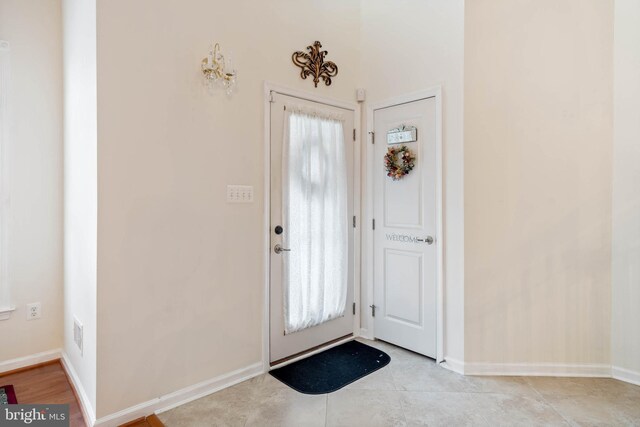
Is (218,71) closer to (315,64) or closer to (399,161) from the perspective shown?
(315,64)

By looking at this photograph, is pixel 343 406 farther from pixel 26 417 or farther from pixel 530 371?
pixel 26 417

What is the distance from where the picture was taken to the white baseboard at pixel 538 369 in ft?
8.42

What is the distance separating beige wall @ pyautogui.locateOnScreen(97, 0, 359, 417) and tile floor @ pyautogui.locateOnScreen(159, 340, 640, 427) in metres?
0.29

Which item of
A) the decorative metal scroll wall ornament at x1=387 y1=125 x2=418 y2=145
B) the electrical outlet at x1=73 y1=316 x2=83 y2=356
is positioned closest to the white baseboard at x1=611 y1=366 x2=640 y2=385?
the decorative metal scroll wall ornament at x1=387 y1=125 x2=418 y2=145

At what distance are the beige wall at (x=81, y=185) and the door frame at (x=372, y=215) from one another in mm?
2127

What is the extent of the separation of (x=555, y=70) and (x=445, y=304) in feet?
6.22

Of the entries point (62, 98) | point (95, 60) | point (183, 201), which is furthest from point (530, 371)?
point (62, 98)

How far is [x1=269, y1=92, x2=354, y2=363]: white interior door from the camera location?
106 inches

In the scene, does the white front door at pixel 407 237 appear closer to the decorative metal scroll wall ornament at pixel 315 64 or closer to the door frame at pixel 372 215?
the door frame at pixel 372 215

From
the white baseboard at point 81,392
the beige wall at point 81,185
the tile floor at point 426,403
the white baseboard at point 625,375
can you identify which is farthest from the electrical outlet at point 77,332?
the white baseboard at point 625,375

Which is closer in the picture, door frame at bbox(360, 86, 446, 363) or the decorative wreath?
door frame at bbox(360, 86, 446, 363)

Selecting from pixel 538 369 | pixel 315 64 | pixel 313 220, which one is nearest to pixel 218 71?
pixel 315 64

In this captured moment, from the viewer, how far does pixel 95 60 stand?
1.92 m

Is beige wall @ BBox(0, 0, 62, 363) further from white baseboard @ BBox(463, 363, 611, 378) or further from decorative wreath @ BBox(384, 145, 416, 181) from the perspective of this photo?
white baseboard @ BBox(463, 363, 611, 378)
